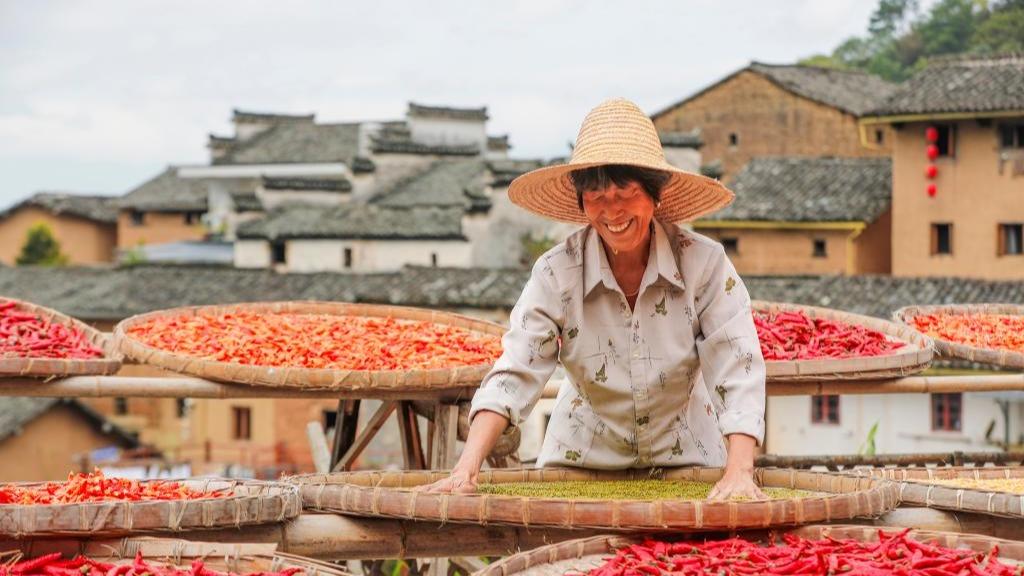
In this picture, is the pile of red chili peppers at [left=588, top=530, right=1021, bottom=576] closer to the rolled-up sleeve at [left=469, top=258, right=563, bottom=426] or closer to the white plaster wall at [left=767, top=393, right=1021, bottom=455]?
the rolled-up sleeve at [left=469, top=258, right=563, bottom=426]

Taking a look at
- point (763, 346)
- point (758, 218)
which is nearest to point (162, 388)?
point (763, 346)

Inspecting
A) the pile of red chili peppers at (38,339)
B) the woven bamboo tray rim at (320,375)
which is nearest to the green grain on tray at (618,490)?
the woven bamboo tray rim at (320,375)

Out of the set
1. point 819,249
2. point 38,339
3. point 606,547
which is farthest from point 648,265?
point 819,249

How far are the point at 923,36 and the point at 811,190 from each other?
2981 centimetres

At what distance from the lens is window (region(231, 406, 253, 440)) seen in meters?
32.8

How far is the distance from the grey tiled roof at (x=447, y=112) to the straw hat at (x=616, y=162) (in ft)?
136

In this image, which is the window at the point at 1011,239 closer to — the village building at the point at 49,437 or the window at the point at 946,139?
the window at the point at 946,139

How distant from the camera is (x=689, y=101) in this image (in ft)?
138

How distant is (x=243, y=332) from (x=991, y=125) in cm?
2597

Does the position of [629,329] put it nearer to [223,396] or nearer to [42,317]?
[223,396]

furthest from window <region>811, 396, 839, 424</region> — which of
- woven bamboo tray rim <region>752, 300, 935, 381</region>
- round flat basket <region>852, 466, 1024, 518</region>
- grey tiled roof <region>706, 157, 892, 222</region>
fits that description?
round flat basket <region>852, 466, 1024, 518</region>

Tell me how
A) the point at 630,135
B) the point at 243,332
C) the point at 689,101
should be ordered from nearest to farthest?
the point at 630,135
the point at 243,332
the point at 689,101

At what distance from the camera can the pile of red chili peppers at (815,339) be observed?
21.7 feet

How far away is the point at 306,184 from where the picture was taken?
40688mm
